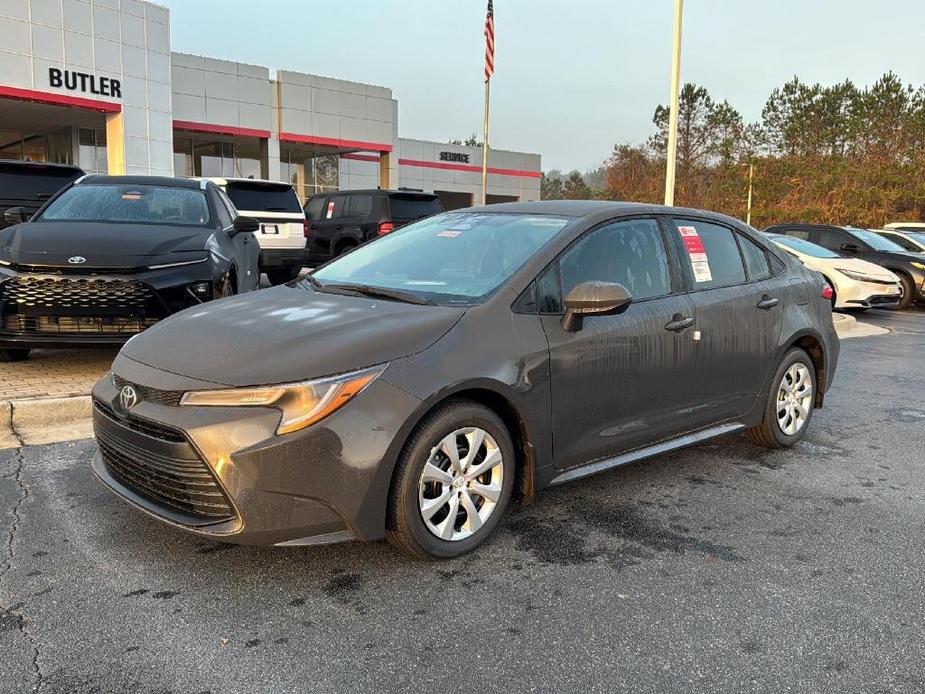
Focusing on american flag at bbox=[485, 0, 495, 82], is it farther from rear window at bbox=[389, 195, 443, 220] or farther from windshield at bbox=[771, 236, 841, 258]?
windshield at bbox=[771, 236, 841, 258]

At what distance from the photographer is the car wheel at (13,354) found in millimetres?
6730

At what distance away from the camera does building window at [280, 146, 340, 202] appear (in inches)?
1384

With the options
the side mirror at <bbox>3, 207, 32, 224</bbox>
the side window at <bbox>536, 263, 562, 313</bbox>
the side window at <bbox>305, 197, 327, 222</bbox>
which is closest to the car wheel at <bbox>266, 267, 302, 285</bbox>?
the side window at <bbox>305, 197, 327, 222</bbox>

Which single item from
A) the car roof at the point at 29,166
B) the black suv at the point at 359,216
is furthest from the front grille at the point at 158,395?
the black suv at the point at 359,216

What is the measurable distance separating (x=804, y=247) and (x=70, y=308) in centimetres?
1301

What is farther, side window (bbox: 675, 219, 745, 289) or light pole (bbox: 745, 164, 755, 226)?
light pole (bbox: 745, 164, 755, 226)

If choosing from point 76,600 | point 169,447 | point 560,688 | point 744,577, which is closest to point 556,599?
point 560,688

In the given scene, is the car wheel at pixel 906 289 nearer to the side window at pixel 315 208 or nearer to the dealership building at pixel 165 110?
the side window at pixel 315 208

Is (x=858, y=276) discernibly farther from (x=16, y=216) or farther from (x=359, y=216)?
(x=16, y=216)

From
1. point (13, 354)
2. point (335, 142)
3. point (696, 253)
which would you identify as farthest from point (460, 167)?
point (696, 253)

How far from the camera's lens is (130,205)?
7.30 meters

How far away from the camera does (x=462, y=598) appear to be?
3137mm

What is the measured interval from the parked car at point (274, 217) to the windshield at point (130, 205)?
552cm

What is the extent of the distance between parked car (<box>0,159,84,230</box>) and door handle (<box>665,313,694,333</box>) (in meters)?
9.06
